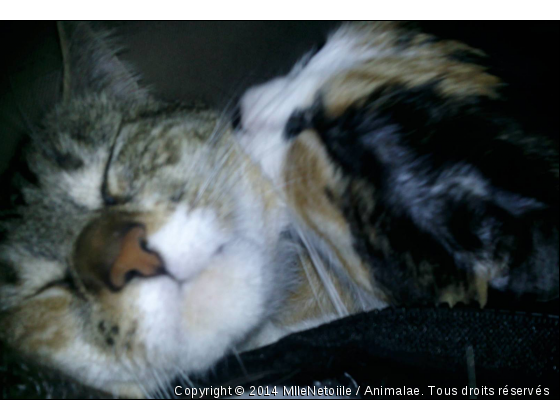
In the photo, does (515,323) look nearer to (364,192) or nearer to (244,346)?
(364,192)

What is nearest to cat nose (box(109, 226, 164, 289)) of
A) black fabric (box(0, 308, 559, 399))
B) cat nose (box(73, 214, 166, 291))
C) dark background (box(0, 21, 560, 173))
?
cat nose (box(73, 214, 166, 291))

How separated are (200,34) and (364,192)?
0.31 m

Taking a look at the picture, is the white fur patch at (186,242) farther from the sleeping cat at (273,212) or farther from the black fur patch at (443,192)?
the black fur patch at (443,192)

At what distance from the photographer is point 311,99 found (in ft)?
1.83

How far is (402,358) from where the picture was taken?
48cm

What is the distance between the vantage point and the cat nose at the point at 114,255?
514mm

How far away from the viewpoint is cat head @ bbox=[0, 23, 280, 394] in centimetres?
51

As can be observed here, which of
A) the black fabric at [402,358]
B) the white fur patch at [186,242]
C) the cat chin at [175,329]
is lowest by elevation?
the black fabric at [402,358]

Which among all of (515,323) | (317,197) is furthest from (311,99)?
(515,323)

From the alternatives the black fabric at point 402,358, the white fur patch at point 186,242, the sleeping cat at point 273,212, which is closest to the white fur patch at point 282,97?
the sleeping cat at point 273,212

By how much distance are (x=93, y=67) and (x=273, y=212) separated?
411mm

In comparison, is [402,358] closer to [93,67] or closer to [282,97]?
[282,97]

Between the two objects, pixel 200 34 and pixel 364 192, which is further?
pixel 200 34
